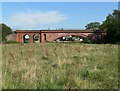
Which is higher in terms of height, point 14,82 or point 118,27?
point 118,27

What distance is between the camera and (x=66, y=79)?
7.89 m

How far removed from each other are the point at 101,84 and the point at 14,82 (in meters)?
2.12

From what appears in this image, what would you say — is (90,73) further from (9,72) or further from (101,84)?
(9,72)

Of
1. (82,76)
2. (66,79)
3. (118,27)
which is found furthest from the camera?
(118,27)

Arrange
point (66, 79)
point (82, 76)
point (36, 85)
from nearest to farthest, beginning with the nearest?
point (36, 85), point (66, 79), point (82, 76)

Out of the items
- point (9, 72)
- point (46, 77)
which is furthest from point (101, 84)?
point (9, 72)

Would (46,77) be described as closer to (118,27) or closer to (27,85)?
(27,85)

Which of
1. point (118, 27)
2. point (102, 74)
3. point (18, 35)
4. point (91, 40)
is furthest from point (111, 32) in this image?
point (102, 74)

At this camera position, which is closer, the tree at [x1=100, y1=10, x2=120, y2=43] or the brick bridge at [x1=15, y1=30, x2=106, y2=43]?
the tree at [x1=100, y1=10, x2=120, y2=43]

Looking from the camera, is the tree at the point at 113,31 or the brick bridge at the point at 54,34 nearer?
the tree at the point at 113,31

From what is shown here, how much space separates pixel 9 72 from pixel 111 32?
2969 inches

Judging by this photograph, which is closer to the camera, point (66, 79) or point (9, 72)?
point (66, 79)

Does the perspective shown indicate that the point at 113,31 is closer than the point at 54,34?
Yes

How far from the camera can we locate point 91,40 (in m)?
92.5
